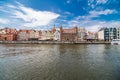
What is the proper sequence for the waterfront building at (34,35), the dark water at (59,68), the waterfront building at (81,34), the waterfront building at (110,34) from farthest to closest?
the waterfront building at (34,35)
the waterfront building at (81,34)
the waterfront building at (110,34)
the dark water at (59,68)

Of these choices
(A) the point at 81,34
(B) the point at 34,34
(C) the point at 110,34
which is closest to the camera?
(C) the point at 110,34

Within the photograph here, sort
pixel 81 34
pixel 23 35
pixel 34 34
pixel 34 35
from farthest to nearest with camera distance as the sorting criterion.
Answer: pixel 23 35 → pixel 34 34 → pixel 34 35 → pixel 81 34

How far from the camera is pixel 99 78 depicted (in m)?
14.1

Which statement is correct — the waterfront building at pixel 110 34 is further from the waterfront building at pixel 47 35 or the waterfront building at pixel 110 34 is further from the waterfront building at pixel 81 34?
the waterfront building at pixel 47 35

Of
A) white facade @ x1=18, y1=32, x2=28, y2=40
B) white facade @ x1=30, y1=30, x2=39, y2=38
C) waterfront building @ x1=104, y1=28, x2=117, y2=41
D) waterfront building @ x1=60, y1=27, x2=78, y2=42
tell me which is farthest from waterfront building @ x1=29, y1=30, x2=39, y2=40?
waterfront building @ x1=104, y1=28, x2=117, y2=41

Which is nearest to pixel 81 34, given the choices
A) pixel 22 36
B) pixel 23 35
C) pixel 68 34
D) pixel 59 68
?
pixel 68 34

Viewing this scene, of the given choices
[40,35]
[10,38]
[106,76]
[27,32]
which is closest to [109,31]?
[40,35]

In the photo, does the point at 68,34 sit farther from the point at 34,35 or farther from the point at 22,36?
the point at 22,36

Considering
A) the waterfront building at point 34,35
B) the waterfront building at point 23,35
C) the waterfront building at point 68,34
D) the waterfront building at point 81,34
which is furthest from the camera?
the waterfront building at point 23,35

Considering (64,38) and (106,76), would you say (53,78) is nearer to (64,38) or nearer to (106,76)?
(106,76)

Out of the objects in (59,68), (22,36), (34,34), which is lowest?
(59,68)

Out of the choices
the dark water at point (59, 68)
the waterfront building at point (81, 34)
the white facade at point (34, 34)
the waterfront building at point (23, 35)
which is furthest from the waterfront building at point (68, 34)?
the dark water at point (59, 68)

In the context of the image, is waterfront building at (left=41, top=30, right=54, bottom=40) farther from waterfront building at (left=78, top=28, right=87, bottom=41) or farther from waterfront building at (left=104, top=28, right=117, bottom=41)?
waterfront building at (left=104, top=28, right=117, bottom=41)

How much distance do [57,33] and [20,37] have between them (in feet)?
134
